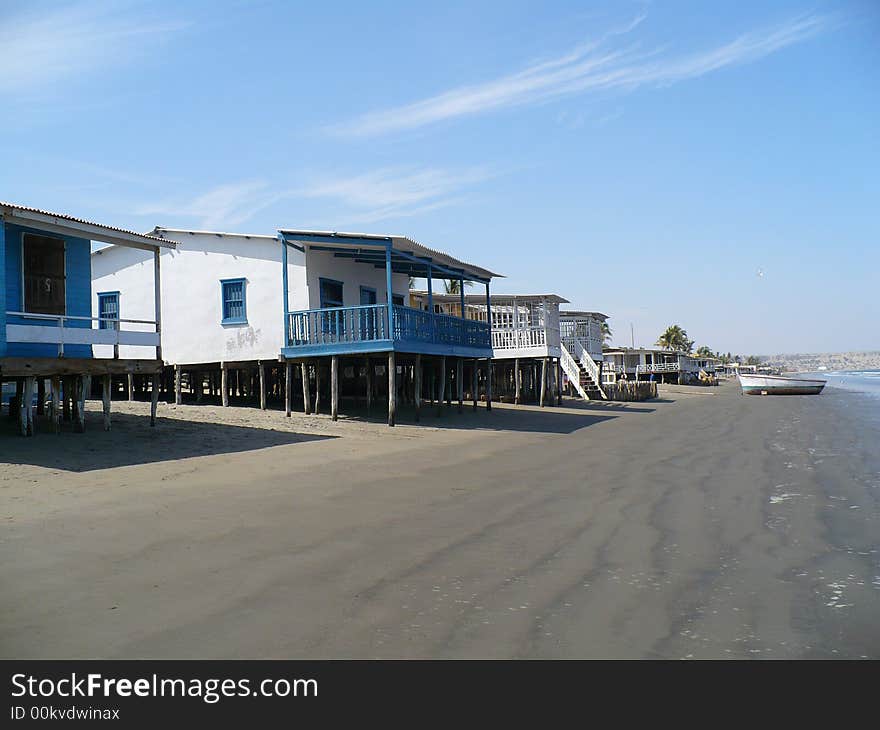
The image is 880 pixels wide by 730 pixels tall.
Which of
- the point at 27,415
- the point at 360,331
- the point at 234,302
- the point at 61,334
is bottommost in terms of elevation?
the point at 27,415

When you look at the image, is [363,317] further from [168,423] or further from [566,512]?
[566,512]

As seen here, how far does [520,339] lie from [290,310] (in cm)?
1250

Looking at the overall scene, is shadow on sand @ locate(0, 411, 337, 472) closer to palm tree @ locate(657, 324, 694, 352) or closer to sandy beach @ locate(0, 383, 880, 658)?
sandy beach @ locate(0, 383, 880, 658)

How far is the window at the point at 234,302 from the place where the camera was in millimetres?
21609

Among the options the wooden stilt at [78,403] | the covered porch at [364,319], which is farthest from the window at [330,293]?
the wooden stilt at [78,403]

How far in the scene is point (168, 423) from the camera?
16344mm

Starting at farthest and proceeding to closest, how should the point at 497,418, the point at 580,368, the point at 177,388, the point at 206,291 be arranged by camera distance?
the point at 580,368, the point at 497,418, the point at 177,388, the point at 206,291

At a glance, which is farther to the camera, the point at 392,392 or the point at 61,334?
the point at 392,392

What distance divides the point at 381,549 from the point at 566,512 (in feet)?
8.37

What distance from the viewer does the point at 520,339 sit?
30.9 meters

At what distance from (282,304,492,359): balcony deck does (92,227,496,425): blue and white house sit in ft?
0.10

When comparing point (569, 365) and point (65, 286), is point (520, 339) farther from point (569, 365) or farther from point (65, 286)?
point (65, 286)

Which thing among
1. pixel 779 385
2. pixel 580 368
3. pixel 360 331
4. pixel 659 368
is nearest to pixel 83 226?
pixel 360 331

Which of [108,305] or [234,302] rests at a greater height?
[108,305]
